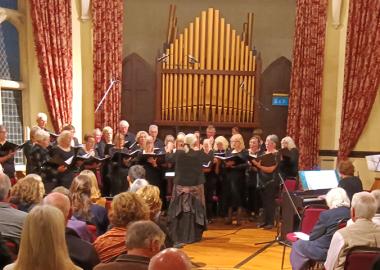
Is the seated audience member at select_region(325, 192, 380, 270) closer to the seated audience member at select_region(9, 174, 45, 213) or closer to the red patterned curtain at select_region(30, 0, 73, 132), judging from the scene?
the seated audience member at select_region(9, 174, 45, 213)

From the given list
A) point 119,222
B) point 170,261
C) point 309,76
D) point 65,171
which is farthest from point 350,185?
point 170,261

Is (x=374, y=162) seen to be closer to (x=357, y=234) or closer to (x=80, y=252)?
(x=357, y=234)

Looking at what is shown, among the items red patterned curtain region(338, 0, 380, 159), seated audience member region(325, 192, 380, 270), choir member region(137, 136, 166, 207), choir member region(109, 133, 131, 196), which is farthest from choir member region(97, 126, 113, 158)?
seated audience member region(325, 192, 380, 270)

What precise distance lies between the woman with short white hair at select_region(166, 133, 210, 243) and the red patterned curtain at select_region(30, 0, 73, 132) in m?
3.03

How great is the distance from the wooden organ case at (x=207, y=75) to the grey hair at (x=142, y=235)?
24.3ft

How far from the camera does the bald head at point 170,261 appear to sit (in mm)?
1620

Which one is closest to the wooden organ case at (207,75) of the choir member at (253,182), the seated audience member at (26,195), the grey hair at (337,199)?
the choir member at (253,182)

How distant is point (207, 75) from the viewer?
10.0 m

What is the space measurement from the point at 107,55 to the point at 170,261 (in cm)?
805

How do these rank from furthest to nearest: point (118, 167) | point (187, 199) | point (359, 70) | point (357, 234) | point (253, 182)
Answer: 1. point (359, 70)
2. point (253, 182)
3. point (118, 167)
4. point (187, 199)
5. point (357, 234)

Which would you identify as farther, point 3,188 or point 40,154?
point 40,154

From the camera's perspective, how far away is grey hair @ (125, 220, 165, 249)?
2.54m

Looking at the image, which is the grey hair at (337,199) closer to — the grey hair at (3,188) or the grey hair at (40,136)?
the grey hair at (3,188)

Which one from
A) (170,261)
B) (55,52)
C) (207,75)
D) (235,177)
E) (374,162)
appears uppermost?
(55,52)
